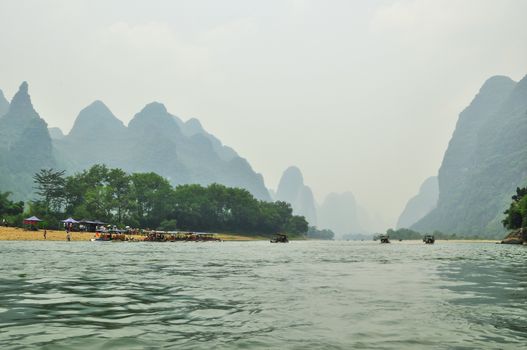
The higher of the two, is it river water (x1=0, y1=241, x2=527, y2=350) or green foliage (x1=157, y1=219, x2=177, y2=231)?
green foliage (x1=157, y1=219, x2=177, y2=231)

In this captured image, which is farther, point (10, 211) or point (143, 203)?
point (143, 203)

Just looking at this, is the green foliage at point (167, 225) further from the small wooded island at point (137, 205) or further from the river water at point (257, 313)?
the river water at point (257, 313)

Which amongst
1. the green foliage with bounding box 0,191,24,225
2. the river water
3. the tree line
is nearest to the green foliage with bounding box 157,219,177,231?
the tree line

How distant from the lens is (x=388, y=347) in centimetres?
988

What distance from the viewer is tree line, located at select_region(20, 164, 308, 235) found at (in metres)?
127

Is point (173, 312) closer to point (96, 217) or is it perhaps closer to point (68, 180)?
point (96, 217)

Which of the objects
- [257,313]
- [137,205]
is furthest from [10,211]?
[257,313]

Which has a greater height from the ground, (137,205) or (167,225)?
(137,205)

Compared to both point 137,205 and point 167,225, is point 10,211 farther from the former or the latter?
point 167,225

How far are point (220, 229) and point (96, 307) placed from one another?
159205 millimetres

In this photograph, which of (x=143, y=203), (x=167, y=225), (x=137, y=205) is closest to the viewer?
(x=167, y=225)

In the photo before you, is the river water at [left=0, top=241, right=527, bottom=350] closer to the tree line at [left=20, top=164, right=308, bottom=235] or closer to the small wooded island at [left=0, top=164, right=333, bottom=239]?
the small wooded island at [left=0, top=164, right=333, bottom=239]

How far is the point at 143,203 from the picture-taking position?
498 ft

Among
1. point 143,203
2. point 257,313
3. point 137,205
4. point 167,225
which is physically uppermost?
point 143,203
